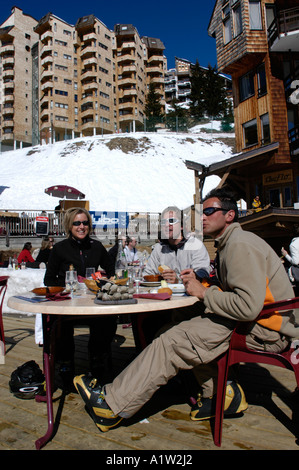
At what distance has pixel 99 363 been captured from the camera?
3184mm

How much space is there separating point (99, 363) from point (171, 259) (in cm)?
137

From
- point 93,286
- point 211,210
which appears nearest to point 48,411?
point 93,286

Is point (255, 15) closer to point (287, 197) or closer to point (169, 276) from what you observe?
point (287, 197)

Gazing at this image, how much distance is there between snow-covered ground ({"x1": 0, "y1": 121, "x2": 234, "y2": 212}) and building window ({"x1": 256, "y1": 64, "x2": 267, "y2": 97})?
14.3 m

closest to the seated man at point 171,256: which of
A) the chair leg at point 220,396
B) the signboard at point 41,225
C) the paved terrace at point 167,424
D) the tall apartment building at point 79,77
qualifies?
the paved terrace at point 167,424

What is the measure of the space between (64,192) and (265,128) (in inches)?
515

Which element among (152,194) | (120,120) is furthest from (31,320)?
(120,120)

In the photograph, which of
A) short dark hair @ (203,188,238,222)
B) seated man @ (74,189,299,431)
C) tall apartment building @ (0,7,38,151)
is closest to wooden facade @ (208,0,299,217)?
short dark hair @ (203,188,238,222)

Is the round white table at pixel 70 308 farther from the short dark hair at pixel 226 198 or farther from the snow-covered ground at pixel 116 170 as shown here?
the snow-covered ground at pixel 116 170

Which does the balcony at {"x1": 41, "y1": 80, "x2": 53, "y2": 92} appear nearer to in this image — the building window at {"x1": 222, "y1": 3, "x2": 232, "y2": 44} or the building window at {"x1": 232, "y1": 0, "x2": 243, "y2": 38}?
the building window at {"x1": 222, "y1": 3, "x2": 232, "y2": 44}

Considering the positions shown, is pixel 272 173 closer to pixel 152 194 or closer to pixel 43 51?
pixel 152 194

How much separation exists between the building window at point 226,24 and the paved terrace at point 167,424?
23.1 meters

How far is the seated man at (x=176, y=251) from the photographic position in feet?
12.3

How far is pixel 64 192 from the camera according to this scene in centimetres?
2227
